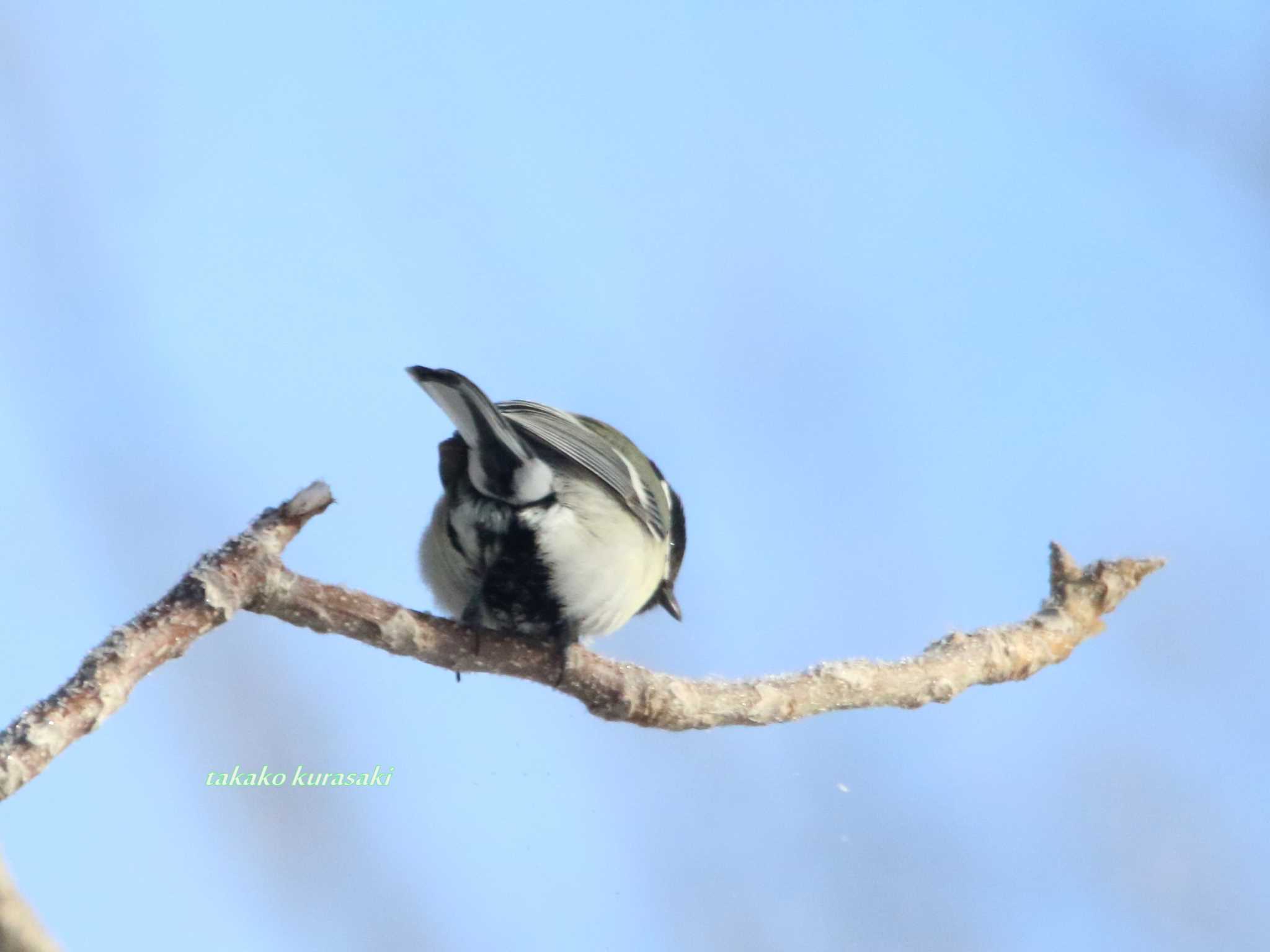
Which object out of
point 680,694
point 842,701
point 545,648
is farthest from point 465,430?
point 842,701

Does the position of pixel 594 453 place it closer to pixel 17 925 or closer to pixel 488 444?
pixel 488 444

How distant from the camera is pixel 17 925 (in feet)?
3.65

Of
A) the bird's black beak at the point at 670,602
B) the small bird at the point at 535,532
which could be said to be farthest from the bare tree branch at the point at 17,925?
the bird's black beak at the point at 670,602

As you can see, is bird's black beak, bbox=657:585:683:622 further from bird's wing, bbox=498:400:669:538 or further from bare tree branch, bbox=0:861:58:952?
bare tree branch, bbox=0:861:58:952

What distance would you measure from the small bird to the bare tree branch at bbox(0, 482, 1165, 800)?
13 cm

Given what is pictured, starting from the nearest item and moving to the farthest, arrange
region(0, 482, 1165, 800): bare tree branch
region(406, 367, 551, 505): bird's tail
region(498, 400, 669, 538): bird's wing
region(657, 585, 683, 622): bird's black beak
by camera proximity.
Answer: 1. region(0, 482, 1165, 800): bare tree branch
2. region(406, 367, 551, 505): bird's tail
3. region(498, 400, 669, 538): bird's wing
4. region(657, 585, 683, 622): bird's black beak

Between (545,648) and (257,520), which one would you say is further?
(545,648)

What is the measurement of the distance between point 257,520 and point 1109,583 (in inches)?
77.3

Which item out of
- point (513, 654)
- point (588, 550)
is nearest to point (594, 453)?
point (588, 550)

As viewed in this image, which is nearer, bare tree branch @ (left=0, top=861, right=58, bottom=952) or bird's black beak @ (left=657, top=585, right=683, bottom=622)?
bare tree branch @ (left=0, top=861, right=58, bottom=952)

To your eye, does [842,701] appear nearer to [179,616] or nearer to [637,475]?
[637,475]

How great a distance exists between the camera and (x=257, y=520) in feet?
7.37

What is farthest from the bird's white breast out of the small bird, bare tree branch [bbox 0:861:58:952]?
bare tree branch [bbox 0:861:58:952]

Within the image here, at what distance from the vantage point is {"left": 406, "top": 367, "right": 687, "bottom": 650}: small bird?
2.93m
